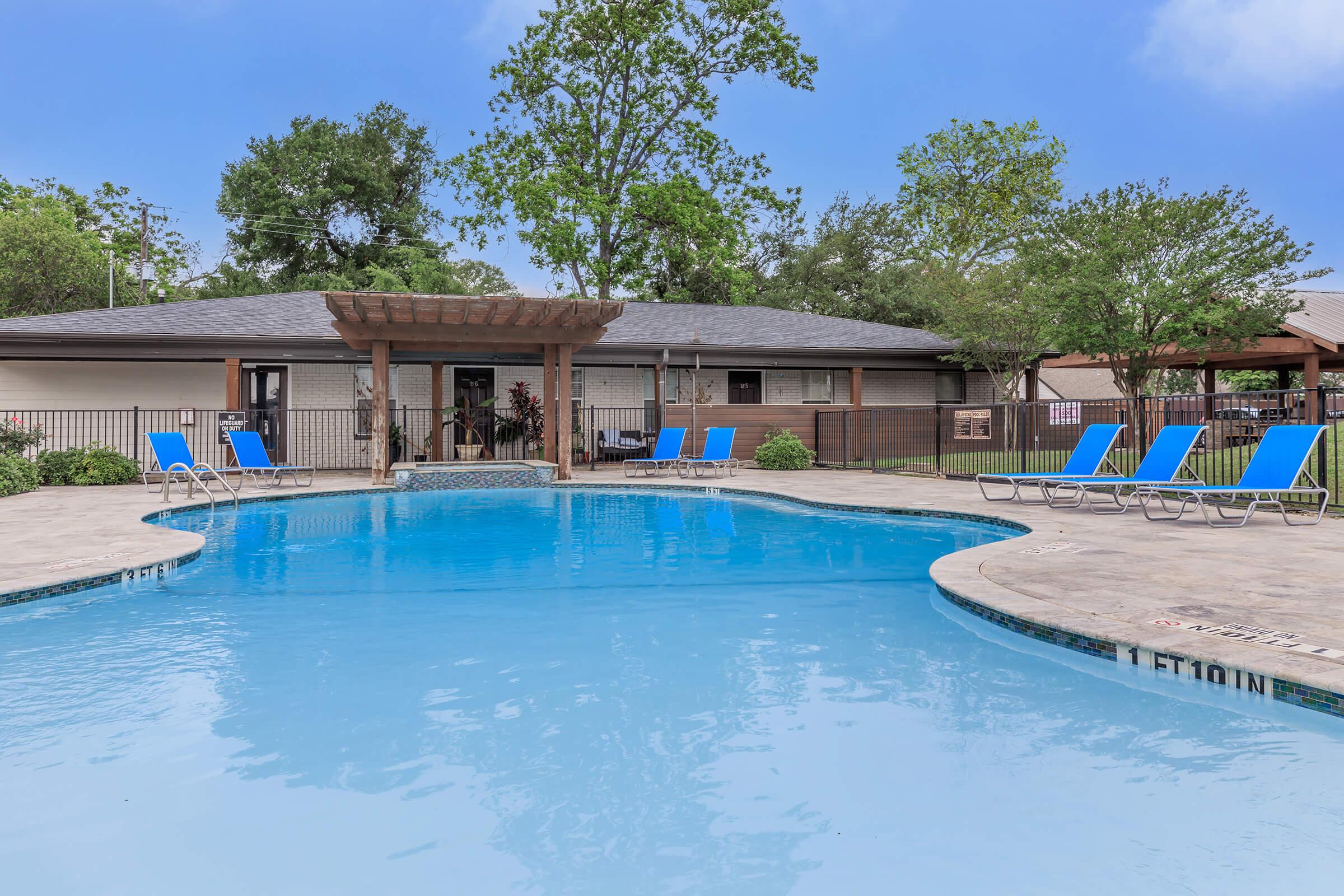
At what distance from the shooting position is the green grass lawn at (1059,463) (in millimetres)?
13500

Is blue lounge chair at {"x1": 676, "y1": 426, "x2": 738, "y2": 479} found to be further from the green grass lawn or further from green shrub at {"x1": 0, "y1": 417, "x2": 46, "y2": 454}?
green shrub at {"x1": 0, "y1": 417, "x2": 46, "y2": 454}

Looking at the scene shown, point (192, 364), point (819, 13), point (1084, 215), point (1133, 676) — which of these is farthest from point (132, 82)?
point (1133, 676)

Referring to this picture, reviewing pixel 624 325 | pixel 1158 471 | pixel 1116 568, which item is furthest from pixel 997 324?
pixel 1116 568

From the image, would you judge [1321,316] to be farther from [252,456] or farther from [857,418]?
[252,456]

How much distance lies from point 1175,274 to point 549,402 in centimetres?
1180

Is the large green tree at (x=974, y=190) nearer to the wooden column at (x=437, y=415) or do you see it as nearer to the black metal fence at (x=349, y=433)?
the black metal fence at (x=349, y=433)

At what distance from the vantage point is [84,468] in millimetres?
14008

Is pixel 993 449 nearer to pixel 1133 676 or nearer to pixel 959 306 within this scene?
pixel 959 306

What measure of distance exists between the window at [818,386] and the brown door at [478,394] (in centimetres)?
813

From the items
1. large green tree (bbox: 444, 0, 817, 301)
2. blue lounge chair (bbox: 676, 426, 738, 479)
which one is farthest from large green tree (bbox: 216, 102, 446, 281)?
blue lounge chair (bbox: 676, 426, 738, 479)

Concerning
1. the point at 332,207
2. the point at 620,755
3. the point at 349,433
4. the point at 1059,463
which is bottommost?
the point at 620,755

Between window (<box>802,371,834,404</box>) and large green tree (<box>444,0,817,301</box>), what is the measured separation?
668cm

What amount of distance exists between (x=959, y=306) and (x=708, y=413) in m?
6.88

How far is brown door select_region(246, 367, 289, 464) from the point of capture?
61.1 ft
